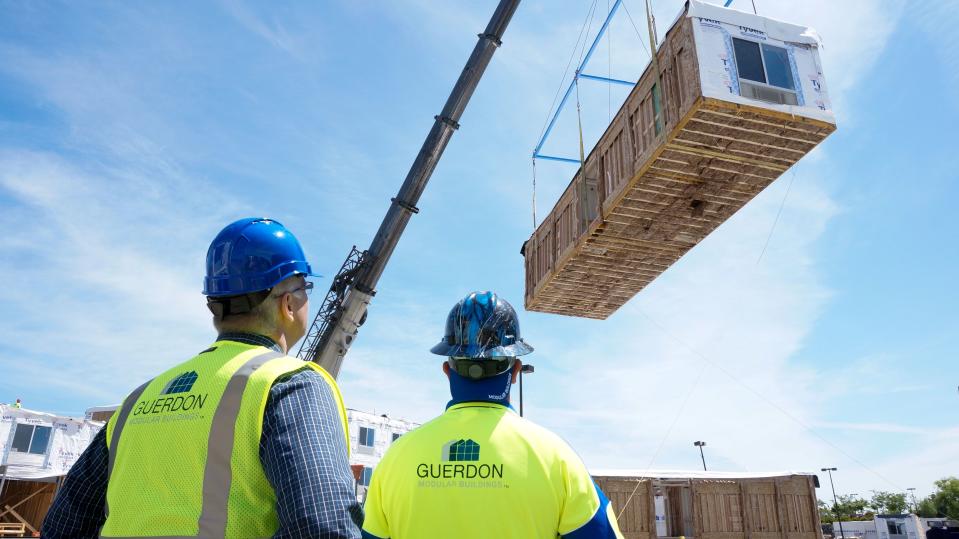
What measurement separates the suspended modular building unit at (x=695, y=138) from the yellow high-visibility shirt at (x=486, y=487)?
6.19m

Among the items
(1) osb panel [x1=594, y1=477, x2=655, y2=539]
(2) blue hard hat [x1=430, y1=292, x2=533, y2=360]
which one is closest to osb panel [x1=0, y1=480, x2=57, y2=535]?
(1) osb panel [x1=594, y1=477, x2=655, y2=539]

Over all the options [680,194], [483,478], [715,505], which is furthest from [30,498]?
[483,478]

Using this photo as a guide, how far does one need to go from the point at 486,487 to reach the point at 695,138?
6799 millimetres

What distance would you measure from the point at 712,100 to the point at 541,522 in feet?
21.0

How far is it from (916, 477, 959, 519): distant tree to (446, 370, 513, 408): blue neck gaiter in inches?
3286

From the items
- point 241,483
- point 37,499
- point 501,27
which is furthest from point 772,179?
point 37,499

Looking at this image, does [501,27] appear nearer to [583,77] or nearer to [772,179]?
[583,77]

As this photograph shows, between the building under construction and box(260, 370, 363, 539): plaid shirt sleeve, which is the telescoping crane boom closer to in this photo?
the building under construction

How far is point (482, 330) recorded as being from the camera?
2465 millimetres

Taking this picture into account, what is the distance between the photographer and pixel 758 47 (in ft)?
25.5

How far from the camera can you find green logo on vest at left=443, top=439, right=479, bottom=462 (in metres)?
2.02

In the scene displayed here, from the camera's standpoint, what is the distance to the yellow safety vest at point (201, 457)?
1.63m

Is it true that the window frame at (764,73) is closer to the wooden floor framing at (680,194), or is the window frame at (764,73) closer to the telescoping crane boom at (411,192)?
the wooden floor framing at (680,194)

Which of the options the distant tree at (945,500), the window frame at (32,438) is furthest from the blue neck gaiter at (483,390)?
the distant tree at (945,500)
